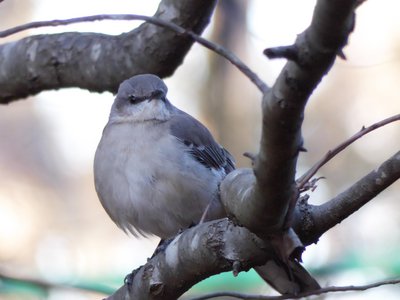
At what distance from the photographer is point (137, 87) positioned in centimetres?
427

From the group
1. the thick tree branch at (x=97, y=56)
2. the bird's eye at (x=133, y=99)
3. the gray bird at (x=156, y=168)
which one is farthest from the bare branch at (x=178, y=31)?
the bird's eye at (x=133, y=99)

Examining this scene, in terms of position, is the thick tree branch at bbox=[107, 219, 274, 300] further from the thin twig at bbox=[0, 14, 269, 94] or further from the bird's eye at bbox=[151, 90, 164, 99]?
the bird's eye at bbox=[151, 90, 164, 99]

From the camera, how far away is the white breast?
3.90 meters

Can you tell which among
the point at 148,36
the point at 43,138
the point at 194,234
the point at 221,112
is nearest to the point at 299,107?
the point at 194,234

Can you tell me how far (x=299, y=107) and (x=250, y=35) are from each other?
6501 millimetres

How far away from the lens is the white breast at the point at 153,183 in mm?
3902

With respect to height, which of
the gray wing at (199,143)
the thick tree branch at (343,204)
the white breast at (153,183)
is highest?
the gray wing at (199,143)

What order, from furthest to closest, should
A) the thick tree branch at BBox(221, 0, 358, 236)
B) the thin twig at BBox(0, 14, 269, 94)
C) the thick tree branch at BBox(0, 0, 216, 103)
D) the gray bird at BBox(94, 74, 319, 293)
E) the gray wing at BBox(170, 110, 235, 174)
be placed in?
1. the gray wing at BBox(170, 110, 235, 174)
2. the gray bird at BBox(94, 74, 319, 293)
3. the thick tree branch at BBox(0, 0, 216, 103)
4. the thin twig at BBox(0, 14, 269, 94)
5. the thick tree branch at BBox(221, 0, 358, 236)

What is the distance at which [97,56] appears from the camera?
12.4ft

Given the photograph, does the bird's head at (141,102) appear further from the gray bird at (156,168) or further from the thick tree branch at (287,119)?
the thick tree branch at (287,119)

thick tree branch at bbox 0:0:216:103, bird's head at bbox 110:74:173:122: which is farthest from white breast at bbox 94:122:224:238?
thick tree branch at bbox 0:0:216:103

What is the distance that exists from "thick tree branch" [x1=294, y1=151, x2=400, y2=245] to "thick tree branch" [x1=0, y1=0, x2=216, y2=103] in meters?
1.33

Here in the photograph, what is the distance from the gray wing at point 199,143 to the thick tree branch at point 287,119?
1.98 meters

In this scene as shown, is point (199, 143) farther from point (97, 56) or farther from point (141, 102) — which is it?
point (97, 56)
